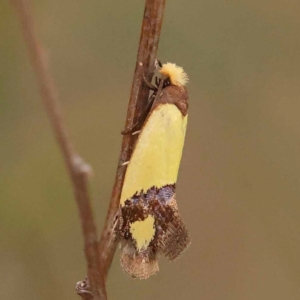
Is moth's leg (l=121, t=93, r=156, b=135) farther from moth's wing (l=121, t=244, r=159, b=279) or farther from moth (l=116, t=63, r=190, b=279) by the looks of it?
moth's wing (l=121, t=244, r=159, b=279)

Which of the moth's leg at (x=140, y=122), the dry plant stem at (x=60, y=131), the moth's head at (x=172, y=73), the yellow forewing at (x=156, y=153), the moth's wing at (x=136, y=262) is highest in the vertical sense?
the moth's head at (x=172, y=73)

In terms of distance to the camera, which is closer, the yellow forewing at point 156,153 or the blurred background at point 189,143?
the yellow forewing at point 156,153

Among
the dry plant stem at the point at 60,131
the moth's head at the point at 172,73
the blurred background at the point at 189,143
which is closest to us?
A: the dry plant stem at the point at 60,131

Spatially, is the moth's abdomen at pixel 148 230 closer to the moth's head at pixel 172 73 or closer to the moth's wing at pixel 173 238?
the moth's wing at pixel 173 238

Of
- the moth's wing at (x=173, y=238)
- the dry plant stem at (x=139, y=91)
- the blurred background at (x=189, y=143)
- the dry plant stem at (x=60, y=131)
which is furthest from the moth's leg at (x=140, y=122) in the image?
the blurred background at (x=189, y=143)

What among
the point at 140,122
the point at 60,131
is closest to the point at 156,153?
the point at 140,122

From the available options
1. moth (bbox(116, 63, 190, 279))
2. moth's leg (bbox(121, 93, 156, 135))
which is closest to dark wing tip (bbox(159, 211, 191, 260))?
moth (bbox(116, 63, 190, 279))
